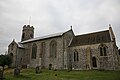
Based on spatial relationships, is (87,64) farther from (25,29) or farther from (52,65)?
(25,29)

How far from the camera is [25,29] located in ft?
192

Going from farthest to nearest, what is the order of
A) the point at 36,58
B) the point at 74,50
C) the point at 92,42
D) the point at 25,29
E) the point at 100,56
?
the point at 25,29
the point at 36,58
the point at 74,50
the point at 92,42
the point at 100,56

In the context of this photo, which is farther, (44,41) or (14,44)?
(14,44)

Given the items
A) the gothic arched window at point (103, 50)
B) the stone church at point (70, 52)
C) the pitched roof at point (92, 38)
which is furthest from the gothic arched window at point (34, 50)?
the gothic arched window at point (103, 50)

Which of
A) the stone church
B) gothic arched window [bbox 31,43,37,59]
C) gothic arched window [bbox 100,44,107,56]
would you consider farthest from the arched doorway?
gothic arched window [bbox 31,43,37,59]

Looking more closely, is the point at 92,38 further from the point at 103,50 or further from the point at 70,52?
the point at 70,52

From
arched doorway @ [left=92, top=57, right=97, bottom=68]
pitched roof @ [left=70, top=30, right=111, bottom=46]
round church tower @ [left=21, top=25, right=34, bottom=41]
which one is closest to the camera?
arched doorway @ [left=92, top=57, right=97, bottom=68]

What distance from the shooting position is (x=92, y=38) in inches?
1459

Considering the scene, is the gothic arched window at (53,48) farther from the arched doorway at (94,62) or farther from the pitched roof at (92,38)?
the arched doorway at (94,62)

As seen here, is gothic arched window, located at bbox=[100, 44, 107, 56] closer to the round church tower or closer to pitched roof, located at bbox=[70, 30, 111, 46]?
pitched roof, located at bbox=[70, 30, 111, 46]

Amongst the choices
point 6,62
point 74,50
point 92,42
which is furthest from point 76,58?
point 6,62

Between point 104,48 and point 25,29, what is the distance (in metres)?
36.8

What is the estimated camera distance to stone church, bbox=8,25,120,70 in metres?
32.8

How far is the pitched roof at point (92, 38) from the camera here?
34.6 meters
